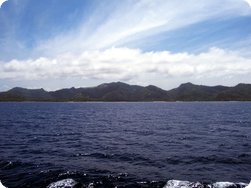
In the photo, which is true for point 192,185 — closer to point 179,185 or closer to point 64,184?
point 179,185

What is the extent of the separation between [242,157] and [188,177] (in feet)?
34.2

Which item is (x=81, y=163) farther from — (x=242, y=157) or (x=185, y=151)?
(x=242, y=157)

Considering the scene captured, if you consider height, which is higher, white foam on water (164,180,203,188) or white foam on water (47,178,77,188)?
white foam on water (47,178,77,188)

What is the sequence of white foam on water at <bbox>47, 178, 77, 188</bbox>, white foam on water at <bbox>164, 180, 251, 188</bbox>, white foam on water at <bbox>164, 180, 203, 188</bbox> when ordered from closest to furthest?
white foam on water at <bbox>47, 178, 77, 188</bbox>, white foam on water at <bbox>164, 180, 203, 188</bbox>, white foam on water at <bbox>164, 180, 251, 188</bbox>

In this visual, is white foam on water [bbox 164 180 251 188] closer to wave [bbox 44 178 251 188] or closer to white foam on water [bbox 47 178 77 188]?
wave [bbox 44 178 251 188]

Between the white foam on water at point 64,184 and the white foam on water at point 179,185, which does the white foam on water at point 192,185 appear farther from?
the white foam on water at point 64,184

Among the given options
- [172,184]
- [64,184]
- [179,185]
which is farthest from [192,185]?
[64,184]

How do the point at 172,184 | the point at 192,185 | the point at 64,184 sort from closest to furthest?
the point at 64,184, the point at 172,184, the point at 192,185

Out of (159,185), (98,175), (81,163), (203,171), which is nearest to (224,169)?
(203,171)

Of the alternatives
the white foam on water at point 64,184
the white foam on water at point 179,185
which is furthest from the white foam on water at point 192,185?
the white foam on water at point 64,184

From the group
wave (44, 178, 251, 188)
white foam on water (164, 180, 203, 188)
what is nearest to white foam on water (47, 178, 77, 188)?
wave (44, 178, 251, 188)

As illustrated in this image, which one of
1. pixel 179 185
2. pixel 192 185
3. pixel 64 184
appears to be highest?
pixel 64 184

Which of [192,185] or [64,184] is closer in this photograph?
[64,184]

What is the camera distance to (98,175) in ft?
73.7
